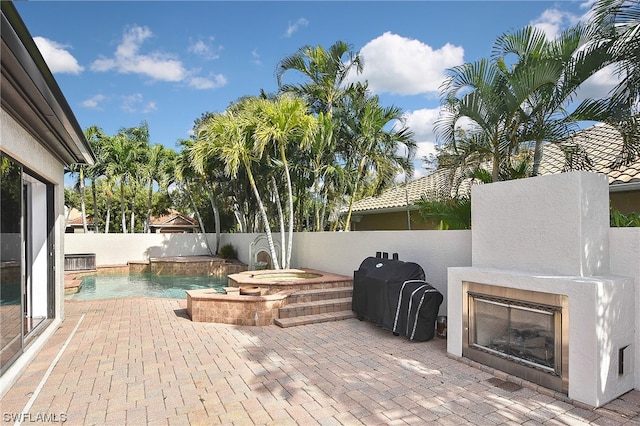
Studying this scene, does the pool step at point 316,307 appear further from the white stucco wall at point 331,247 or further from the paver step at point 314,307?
the white stucco wall at point 331,247

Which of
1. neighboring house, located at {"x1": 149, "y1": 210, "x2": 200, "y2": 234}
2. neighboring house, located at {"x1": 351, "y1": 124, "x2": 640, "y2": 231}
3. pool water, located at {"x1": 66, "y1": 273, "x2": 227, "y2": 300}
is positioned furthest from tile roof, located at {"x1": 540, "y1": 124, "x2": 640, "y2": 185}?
neighboring house, located at {"x1": 149, "y1": 210, "x2": 200, "y2": 234}

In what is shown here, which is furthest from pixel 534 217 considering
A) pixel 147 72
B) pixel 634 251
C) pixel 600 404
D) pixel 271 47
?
pixel 147 72

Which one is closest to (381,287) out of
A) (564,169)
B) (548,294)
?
(548,294)

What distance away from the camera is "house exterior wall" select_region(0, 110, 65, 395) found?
4527mm

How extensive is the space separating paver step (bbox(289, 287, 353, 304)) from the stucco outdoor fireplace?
12.0ft

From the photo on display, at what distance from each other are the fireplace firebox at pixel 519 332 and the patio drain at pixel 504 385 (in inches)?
7.2

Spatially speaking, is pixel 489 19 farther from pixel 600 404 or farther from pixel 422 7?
pixel 600 404

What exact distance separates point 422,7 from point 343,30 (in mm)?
3518

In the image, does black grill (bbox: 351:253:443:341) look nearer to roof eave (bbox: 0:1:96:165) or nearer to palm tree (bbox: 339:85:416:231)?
palm tree (bbox: 339:85:416:231)

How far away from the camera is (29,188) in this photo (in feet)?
22.8

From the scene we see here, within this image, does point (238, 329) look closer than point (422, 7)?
Yes

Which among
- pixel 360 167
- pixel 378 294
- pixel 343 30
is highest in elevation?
pixel 343 30

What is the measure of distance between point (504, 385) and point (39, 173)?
24.9 ft

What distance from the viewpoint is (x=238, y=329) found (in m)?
7.34
